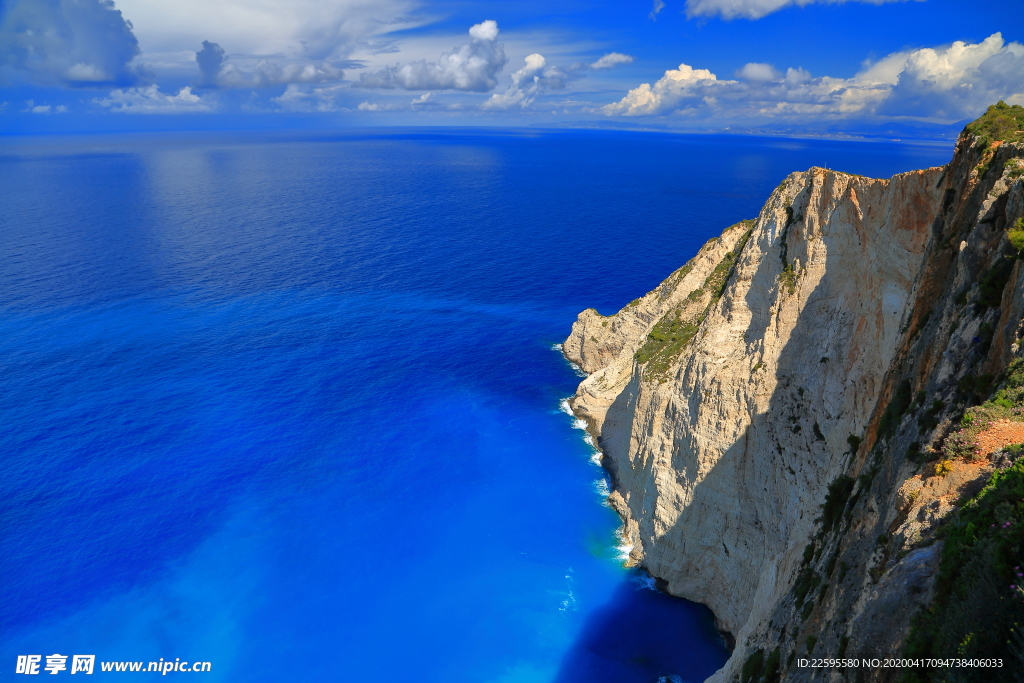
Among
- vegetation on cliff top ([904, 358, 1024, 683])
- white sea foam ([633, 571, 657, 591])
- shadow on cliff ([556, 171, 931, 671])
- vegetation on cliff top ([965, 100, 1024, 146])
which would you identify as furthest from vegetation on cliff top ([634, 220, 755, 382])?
vegetation on cliff top ([904, 358, 1024, 683])

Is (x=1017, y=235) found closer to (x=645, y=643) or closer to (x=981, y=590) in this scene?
(x=981, y=590)

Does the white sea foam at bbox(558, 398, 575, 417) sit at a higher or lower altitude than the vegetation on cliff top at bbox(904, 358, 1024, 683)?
lower

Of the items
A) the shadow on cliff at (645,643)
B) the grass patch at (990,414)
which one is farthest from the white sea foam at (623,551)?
the grass patch at (990,414)

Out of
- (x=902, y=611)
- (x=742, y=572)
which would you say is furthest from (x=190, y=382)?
(x=902, y=611)

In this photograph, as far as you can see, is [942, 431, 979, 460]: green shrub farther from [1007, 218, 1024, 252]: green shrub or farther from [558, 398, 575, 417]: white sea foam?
[558, 398, 575, 417]: white sea foam

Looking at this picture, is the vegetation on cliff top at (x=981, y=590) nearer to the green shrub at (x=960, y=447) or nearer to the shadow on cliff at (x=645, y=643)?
the green shrub at (x=960, y=447)

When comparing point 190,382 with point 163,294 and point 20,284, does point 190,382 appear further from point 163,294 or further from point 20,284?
point 20,284
